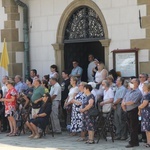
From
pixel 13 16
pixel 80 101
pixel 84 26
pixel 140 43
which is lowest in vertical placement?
pixel 80 101

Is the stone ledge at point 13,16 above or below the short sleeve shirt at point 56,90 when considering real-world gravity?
above

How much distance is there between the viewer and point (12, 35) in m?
18.4

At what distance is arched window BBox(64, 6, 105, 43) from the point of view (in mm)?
16875

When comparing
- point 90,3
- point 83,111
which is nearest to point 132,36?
point 90,3

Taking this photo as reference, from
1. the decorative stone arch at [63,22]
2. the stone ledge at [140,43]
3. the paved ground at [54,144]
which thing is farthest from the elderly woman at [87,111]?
the decorative stone arch at [63,22]

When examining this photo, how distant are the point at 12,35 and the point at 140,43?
4904 millimetres

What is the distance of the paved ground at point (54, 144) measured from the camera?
13307mm

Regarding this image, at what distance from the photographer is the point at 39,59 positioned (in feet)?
60.2

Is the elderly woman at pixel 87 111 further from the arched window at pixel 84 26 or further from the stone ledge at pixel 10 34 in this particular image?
the stone ledge at pixel 10 34

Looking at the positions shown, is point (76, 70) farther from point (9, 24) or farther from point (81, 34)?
point (9, 24)

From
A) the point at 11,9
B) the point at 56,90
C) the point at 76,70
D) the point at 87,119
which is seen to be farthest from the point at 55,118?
the point at 11,9

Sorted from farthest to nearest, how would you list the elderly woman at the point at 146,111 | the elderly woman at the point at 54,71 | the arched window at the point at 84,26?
1. the elderly woman at the point at 54,71
2. the arched window at the point at 84,26
3. the elderly woman at the point at 146,111

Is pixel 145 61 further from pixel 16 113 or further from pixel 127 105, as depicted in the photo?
pixel 16 113

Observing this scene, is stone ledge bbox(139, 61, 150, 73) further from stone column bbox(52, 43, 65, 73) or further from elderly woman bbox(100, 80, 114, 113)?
stone column bbox(52, 43, 65, 73)
